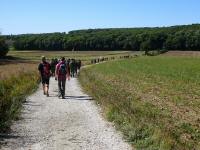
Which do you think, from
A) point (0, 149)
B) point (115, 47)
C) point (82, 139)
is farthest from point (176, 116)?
point (115, 47)

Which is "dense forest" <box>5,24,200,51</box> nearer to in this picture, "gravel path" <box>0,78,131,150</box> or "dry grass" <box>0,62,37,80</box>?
"dry grass" <box>0,62,37,80</box>

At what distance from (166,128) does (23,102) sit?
23.7 feet

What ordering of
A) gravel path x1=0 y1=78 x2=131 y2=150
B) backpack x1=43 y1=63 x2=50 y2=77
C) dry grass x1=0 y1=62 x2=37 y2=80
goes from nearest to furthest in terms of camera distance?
1. gravel path x1=0 y1=78 x2=131 y2=150
2. backpack x1=43 y1=63 x2=50 y2=77
3. dry grass x1=0 y1=62 x2=37 y2=80

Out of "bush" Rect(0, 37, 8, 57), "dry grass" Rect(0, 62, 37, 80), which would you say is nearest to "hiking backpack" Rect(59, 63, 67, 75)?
"dry grass" Rect(0, 62, 37, 80)

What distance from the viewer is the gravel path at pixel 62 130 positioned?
10.9 metres

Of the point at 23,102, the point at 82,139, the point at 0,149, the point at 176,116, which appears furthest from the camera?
the point at 23,102

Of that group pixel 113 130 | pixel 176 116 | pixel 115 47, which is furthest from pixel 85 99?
pixel 115 47

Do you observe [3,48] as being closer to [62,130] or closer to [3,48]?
[3,48]

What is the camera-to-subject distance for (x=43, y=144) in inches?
433

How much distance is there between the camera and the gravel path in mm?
10938

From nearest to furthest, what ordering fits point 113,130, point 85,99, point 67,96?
1. point 113,130
2. point 85,99
3. point 67,96

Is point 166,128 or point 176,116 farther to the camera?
point 176,116

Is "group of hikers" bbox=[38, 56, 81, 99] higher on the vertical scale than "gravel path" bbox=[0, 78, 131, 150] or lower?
higher

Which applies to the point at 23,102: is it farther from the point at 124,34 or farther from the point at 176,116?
the point at 124,34
